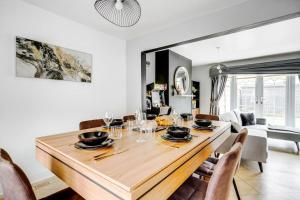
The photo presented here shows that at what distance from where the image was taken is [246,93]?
207 inches

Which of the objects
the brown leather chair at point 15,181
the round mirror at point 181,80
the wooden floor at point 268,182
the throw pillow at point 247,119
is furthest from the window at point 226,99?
the brown leather chair at point 15,181

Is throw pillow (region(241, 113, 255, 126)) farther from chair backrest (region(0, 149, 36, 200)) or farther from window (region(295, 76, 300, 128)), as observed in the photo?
chair backrest (region(0, 149, 36, 200))

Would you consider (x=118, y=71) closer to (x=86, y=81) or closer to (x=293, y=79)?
(x=86, y=81)

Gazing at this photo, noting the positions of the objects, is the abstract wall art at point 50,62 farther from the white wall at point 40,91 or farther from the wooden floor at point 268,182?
the wooden floor at point 268,182

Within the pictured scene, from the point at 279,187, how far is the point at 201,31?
239 cm

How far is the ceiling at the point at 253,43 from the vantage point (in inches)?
112

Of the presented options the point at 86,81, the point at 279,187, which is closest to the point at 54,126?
the point at 86,81

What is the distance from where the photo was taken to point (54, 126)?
87.7 inches

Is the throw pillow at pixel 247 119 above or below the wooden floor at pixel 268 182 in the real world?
above

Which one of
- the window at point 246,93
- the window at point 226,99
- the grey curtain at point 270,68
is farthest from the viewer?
the window at point 226,99

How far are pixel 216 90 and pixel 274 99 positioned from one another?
1.68 m

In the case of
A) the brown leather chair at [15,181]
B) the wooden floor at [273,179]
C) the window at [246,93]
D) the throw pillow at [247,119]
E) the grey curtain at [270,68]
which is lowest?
the wooden floor at [273,179]

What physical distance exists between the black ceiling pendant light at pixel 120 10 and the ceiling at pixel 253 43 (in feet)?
7.90

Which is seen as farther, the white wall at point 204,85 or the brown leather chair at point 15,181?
the white wall at point 204,85
